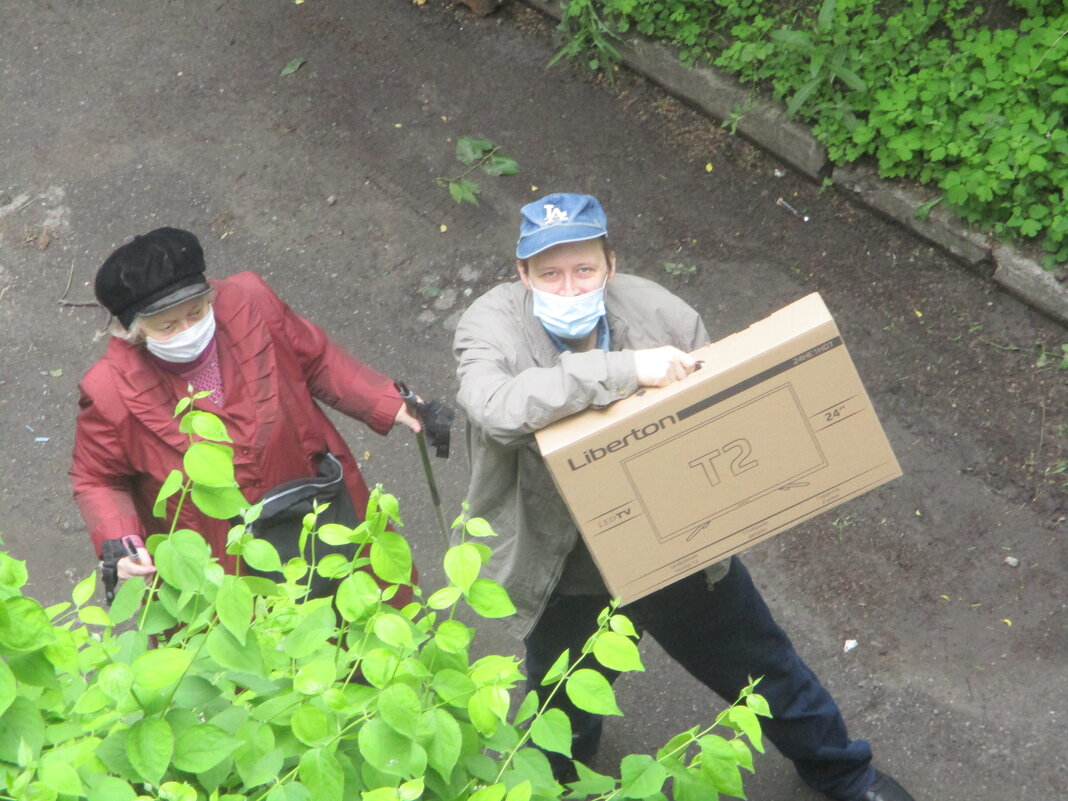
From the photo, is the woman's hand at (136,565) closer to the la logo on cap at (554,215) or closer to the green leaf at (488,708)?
the la logo on cap at (554,215)

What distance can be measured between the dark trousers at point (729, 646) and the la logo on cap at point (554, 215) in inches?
38.5

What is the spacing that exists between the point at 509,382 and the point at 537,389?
11 centimetres

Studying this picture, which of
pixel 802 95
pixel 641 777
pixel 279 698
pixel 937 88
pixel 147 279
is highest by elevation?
pixel 147 279

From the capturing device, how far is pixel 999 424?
448 centimetres

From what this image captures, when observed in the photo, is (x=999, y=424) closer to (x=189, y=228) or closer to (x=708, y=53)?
(x=708, y=53)

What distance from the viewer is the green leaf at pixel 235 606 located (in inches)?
57.7

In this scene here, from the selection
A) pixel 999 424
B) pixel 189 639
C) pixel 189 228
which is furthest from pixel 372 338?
pixel 189 639

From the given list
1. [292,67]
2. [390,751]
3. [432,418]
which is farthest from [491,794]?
[292,67]

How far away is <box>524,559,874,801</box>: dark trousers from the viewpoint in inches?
117

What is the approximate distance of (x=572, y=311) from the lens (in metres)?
2.73

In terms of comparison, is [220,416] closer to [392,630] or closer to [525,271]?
[525,271]

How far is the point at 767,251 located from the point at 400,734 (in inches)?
162

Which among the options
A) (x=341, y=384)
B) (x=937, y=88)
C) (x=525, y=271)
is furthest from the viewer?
(x=937, y=88)

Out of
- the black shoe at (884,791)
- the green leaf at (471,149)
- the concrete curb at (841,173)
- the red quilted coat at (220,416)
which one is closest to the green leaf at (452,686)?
the red quilted coat at (220,416)
